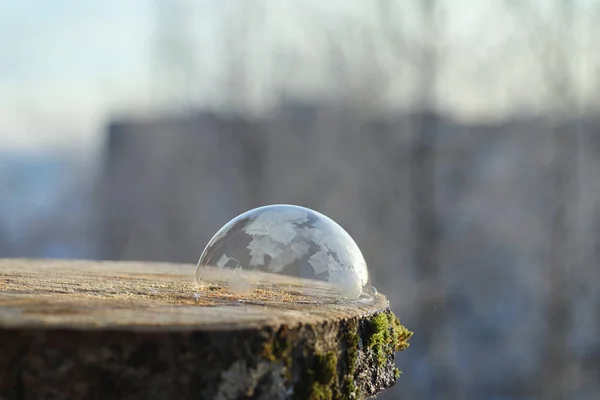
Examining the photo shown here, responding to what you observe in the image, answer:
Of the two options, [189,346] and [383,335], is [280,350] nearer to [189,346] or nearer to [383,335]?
[189,346]

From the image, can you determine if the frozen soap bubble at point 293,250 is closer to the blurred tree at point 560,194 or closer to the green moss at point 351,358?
the green moss at point 351,358

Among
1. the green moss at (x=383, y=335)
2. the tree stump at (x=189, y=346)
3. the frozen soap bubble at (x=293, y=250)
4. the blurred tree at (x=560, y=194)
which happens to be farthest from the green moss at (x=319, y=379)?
the blurred tree at (x=560, y=194)

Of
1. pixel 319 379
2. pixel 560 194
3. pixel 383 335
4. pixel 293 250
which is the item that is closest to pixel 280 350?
pixel 319 379

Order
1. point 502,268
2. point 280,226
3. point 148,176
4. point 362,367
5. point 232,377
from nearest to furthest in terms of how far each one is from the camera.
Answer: point 232,377
point 362,367
point 280,226
point 502,268
point 148,176

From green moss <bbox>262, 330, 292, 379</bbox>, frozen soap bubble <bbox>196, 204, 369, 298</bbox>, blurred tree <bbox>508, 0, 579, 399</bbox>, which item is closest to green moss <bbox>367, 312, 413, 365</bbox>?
frozen soap bubble <bbox>196, 204, 369, 298</bbox>

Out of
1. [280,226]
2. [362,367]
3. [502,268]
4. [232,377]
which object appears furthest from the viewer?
[502,268]

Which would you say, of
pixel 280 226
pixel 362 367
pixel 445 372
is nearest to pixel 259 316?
pixel 362 367

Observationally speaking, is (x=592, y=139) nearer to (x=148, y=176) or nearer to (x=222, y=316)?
(x=148, y=176)

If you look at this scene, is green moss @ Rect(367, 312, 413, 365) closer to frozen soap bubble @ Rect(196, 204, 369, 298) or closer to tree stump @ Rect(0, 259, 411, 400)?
tree stump @ Rect(0, 259, 411, 400)
